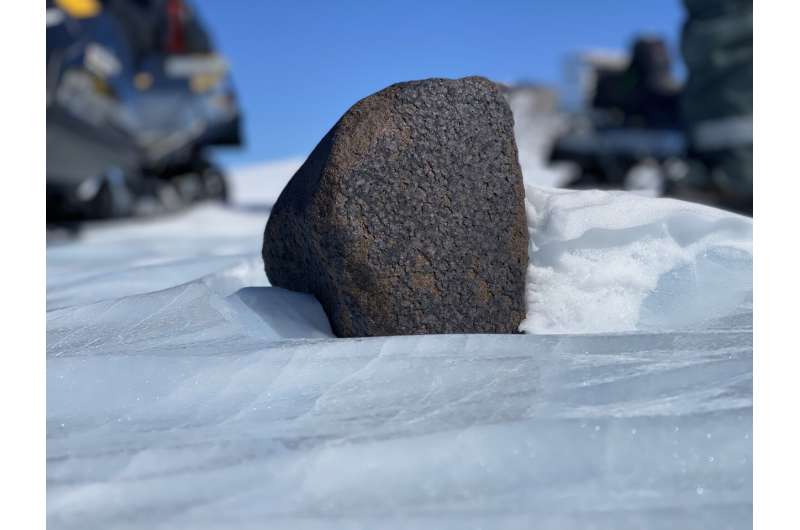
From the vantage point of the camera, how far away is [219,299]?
1.55 meters

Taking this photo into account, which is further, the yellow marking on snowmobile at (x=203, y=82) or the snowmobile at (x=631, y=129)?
the snowmobile at (x=631, y=129)

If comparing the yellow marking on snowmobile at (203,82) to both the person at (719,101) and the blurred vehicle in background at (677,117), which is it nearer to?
the blurred vehicle in background at (677,117)

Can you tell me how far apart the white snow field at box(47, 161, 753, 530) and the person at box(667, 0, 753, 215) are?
4.69m

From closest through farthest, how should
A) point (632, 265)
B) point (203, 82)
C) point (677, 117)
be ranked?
point (632, 265)
point (203, 82)
point (677, 117)

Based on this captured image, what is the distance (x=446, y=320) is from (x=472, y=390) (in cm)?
43

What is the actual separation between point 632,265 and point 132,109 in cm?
901

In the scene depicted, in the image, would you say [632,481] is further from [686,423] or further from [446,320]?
[446,320]

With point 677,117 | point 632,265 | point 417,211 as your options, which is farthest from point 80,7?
point 677,117

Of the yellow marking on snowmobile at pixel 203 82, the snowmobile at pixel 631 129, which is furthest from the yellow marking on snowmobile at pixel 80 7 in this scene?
the snowmobile at pixel 631 129

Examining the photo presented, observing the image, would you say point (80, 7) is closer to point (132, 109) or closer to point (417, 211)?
point (132, 109)

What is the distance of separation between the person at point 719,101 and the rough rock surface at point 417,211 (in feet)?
16.0

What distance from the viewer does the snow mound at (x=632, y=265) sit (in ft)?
4.92

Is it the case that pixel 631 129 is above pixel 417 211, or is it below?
above

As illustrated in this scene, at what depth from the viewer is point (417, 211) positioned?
146 centimetres
